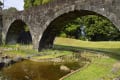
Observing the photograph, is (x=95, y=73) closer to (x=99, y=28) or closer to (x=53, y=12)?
(x=53, y=12)

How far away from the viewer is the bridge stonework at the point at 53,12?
18.1 m

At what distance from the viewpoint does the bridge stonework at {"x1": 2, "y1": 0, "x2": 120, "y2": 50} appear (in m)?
18.1

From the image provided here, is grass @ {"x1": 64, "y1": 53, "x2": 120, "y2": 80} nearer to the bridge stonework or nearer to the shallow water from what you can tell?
the shallow water

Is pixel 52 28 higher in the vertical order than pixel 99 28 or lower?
higher

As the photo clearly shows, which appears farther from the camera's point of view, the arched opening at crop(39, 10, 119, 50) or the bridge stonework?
the arched opening at crop(39, 10, 119, 50)

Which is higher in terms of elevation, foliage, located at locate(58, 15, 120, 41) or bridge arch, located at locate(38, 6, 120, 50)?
bridge arch, located at locate(38, 6, 120, 50)

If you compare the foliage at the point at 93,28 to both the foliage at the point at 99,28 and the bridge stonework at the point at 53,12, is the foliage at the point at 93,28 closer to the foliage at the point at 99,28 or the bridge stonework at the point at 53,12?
the foliage at the point at 99,28

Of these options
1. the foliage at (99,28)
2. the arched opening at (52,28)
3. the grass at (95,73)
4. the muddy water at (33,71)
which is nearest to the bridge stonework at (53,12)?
the arched opening at (52,28)

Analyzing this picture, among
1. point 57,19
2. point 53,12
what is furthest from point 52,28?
point 53,12

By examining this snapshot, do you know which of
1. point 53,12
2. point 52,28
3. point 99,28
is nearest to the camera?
point 53,12

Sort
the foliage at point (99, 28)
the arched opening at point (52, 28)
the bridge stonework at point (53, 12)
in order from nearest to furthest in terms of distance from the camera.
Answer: the bridge stonework at point (53, 12)
the arched opening at point (52, 28)
the foliage at point (99, 28)

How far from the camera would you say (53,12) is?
78.5ft

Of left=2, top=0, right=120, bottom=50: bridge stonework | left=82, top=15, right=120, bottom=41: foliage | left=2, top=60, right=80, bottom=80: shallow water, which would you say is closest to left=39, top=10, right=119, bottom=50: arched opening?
left=2, top=0, right=120, bottom=50: bridge stonework

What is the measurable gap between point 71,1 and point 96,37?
32.8m
